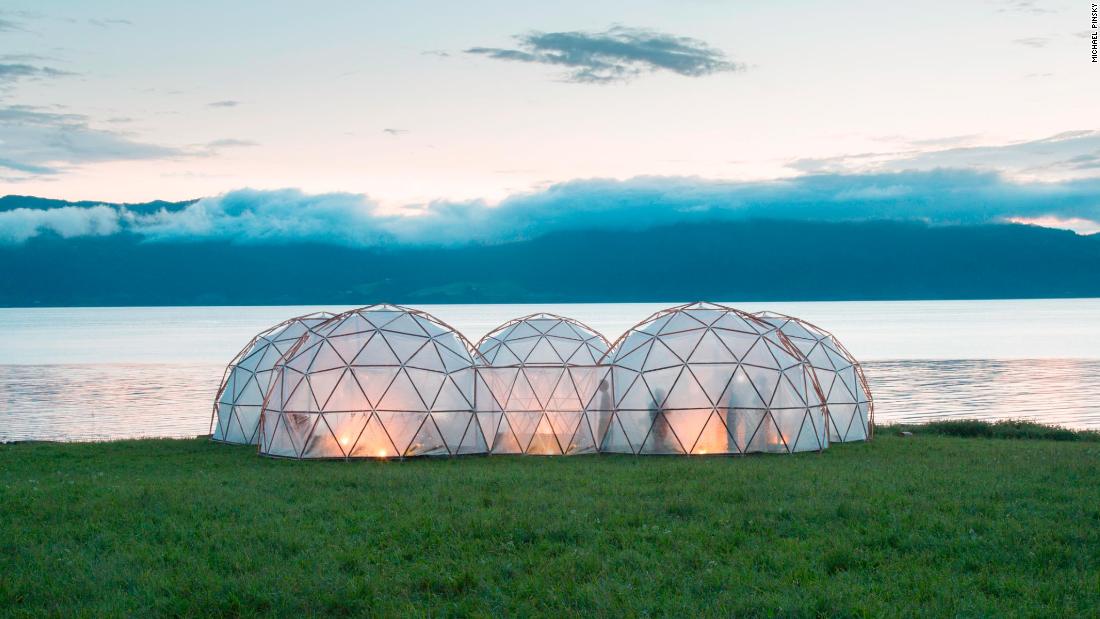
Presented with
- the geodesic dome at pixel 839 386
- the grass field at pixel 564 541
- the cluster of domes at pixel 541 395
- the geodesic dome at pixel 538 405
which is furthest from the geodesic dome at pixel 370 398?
the geodesic dome at pixel 839 386

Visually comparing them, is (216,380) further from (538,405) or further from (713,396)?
(713,396)

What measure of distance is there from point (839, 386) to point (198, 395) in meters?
51.3

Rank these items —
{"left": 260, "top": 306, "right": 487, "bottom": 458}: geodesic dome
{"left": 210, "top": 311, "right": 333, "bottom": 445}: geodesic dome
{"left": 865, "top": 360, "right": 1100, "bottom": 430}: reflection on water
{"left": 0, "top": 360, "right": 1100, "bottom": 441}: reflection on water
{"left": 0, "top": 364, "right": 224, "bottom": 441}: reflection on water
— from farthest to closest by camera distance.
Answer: {"left": 865, "top": 360, "right": 1100, "bottom": 430}: reflection on water, {"left": 0, "top": 360, "right": 1100, "bottom": 441}: reflection on water, {"left": 0, "top": 364, "right": 224, "bottom": 441}: reflection on water, {"left": 210, "top": 311, "right": 333, "bottom": 445}: geodesic dome, {"left": 260, "top": 306, "right": 487, "bottom": 458}: geodesic dome

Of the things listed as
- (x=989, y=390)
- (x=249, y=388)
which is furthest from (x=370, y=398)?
(x=989, y=390)

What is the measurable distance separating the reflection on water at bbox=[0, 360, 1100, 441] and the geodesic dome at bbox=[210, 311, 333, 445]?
487 inches

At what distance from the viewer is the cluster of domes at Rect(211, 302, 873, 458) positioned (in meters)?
31.6

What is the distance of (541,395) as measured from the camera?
34.0m

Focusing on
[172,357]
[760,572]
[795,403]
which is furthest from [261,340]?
[172,357]

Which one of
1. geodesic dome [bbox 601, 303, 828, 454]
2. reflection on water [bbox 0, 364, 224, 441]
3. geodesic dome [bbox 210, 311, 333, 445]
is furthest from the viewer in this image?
reflection on water [bbox 0, 364, 224, 441]

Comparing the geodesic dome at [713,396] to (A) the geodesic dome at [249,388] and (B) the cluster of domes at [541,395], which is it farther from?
(A) the geodesic dome at [249,388]

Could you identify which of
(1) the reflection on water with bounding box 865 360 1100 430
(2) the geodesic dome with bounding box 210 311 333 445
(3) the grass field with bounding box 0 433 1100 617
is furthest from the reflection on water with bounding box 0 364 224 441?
(1) the reflection on water with bounding box 865 360 1100 430

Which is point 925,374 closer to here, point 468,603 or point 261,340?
point 261,340

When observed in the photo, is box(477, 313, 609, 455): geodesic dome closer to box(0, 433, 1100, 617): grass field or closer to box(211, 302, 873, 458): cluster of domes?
box(211, 302, 873, 458): cluster of domes

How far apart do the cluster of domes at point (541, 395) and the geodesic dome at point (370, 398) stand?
0.12ft
